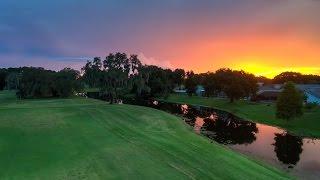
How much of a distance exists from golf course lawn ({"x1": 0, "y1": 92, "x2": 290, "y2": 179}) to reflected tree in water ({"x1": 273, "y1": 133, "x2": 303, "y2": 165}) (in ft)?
27.8

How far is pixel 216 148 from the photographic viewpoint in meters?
52.4

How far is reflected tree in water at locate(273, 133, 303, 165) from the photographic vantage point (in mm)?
53300

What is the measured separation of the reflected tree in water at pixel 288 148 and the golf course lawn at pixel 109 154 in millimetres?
8477

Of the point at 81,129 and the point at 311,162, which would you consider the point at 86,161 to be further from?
the point at 311,162

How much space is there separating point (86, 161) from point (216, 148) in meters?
19.1

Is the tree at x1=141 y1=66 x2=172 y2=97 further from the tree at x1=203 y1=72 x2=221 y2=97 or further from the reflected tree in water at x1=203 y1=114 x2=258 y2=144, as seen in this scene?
the reflected tree in water at x1=203 y1=114 x2=258 y2=144

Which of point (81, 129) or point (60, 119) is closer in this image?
point (81, 129)

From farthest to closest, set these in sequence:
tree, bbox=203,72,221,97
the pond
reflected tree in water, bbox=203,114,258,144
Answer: tree, bbox=203,72,221,97 → reflected tree in water, bbox=203,114,258,144 → the pond

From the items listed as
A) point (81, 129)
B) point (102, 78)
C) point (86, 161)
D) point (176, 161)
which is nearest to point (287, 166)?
point (176, 161)

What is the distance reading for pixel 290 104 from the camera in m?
82.2

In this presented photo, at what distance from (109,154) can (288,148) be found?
30.8 metres

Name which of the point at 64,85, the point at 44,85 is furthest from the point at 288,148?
the point at 64,85

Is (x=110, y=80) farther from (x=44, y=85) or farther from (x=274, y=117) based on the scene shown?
(x=274, y=117)

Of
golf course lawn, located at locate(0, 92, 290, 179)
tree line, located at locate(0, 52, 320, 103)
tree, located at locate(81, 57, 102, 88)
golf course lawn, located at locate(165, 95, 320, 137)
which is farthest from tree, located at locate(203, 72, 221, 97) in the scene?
golf course lawn, located at locate(0, 92, 290, 179)
